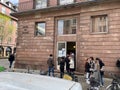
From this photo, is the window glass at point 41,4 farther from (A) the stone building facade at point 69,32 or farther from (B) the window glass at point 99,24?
(B) the window glass at point 99,24

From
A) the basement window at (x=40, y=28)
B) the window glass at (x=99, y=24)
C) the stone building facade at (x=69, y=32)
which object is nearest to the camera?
the stone building facade at (x=69, y=32)

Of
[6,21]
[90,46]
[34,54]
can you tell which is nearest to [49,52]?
[34,54]

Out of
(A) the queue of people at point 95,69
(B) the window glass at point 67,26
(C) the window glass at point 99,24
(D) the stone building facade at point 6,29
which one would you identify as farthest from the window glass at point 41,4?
(D) the stone building facade at point 6,29

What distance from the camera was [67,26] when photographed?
73.5 ft

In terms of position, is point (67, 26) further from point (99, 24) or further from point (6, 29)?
point (6, 29)

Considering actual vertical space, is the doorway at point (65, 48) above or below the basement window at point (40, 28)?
below

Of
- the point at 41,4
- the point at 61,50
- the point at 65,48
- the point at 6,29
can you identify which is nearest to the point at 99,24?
the point at 65,48

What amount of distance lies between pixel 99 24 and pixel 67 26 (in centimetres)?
337

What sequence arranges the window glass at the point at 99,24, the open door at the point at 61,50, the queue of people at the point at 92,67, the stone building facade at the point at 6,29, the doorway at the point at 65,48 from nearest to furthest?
the queue of people at the point at 92,67
the window glass at the point at 99,24
the doorway at the point at 65,48
the open door at the point at 61,50
the stone building facade at the point at 6,29

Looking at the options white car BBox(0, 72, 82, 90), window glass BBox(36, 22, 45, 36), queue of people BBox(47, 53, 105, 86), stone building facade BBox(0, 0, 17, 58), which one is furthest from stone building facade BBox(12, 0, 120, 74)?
stone building facade BBox(0, 0, 17, 58)

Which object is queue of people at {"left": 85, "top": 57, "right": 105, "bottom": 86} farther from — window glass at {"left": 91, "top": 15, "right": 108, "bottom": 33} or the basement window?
the basement window

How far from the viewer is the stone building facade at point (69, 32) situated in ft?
61.8

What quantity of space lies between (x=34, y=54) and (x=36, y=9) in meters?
4.13

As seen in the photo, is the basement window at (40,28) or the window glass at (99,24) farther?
the basement window at (40,28)
